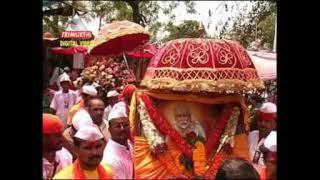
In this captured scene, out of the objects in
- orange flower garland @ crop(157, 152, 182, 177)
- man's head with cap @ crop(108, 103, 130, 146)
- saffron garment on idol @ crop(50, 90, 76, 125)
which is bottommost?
orange flower garland @ crop(157, 152, 182, 177)

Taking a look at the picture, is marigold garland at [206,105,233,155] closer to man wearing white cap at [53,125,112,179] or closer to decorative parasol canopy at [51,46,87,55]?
man wearing white cap at [53,125,112,179]

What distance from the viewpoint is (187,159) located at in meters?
2.91

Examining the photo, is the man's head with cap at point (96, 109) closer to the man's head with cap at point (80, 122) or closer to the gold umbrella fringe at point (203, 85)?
the man's head with cap at point (80, 122)

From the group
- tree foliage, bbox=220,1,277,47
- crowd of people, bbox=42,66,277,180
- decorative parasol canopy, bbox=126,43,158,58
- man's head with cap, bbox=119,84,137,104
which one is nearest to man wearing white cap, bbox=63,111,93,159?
crowd of people, bbox=42,66,277,180

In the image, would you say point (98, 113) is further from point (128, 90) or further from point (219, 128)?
point (219, 128)

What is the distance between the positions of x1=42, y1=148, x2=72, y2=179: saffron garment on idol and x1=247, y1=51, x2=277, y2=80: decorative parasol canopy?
0.85 meters

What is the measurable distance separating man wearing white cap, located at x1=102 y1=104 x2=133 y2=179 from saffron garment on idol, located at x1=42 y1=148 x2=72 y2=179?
0.55 ft

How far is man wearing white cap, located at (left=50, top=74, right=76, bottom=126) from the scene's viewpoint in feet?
9.37

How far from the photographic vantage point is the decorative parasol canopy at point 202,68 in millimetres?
2848

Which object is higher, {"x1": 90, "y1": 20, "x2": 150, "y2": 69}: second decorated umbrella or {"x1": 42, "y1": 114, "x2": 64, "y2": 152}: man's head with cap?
{"x1": 90, "y1": 20, "x2": 150, "y2": 69}: second decorated umbrella

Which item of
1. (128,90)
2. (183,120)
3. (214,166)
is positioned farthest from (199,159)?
(128,90)

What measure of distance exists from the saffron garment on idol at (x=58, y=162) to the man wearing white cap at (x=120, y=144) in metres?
0.17
